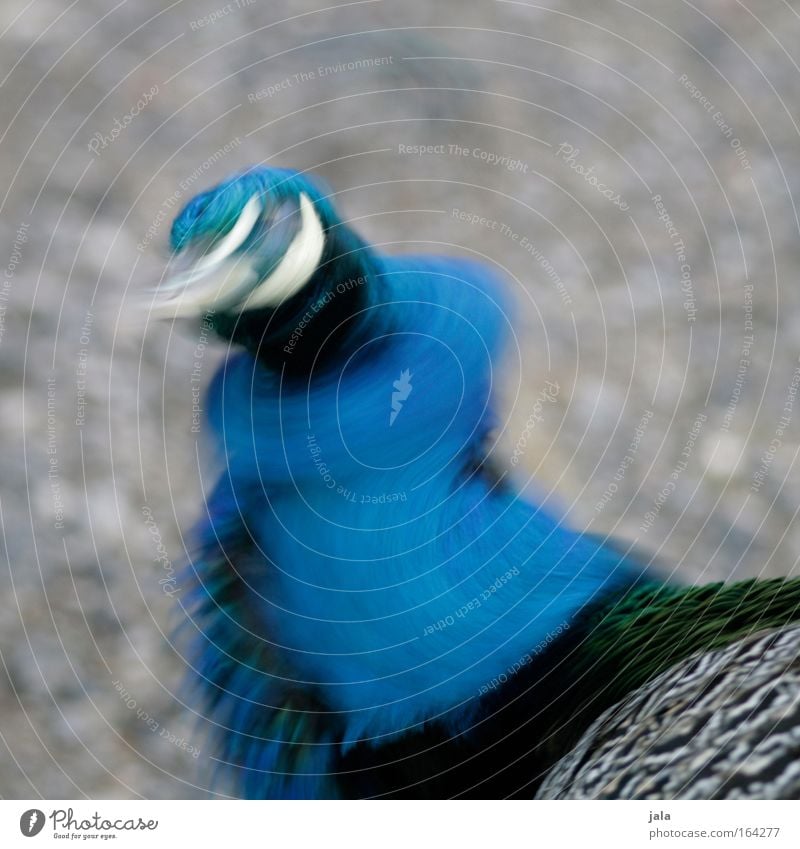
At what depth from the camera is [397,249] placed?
1.69ft

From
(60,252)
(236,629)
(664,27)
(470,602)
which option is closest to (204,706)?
(236,629)

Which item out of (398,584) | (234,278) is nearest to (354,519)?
(398,584)

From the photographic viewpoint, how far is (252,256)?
50 cm

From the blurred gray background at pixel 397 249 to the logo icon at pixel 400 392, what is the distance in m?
0.06

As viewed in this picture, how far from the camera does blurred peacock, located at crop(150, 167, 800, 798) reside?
499mm

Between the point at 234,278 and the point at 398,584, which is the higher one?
the point at 234,278
